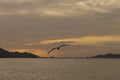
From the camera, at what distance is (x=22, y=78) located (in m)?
106

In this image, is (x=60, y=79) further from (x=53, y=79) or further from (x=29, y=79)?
(x=29, y=79)

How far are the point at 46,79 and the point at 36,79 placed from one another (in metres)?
2.82

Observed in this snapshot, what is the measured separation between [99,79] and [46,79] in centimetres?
1422

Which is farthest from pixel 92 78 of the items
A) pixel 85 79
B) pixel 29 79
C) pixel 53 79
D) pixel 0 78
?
pixel 0 78

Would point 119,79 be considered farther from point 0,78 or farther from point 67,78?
point 0,78

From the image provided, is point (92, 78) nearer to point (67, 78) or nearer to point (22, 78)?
point (67, 78)

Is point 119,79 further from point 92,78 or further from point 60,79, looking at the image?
point 60,79

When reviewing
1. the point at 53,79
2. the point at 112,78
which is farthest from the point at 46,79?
the point at 112,78

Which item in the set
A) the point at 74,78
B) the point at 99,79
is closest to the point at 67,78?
the point at 74,78

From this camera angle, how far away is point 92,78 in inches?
4284

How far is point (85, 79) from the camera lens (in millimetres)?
106312

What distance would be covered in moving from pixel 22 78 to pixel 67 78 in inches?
491

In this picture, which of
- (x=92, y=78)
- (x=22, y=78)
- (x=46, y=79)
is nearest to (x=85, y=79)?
(x=92, y=78)

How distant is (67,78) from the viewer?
357ft
